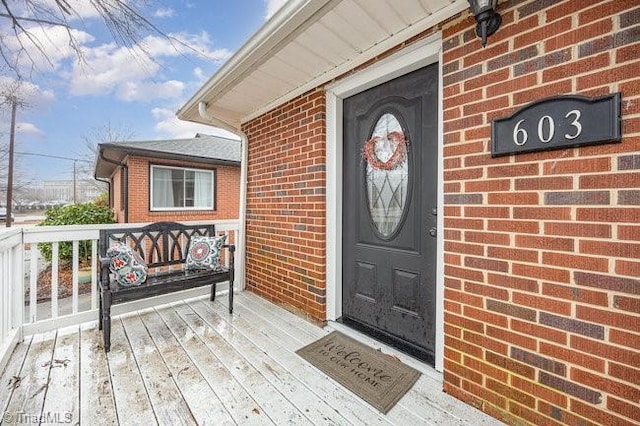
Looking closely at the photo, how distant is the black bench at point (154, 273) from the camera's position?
88.0 inches

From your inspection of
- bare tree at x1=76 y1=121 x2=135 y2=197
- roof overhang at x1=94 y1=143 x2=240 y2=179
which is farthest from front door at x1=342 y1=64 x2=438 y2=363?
bare tree at x1=76 y1=121 x2=135 y2=197

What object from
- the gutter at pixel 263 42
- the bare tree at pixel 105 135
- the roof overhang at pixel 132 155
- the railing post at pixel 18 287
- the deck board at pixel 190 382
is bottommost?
the deck board at pixel 190 382

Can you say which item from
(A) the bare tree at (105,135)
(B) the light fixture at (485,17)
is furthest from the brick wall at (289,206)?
(A) the bare tree at (105,135)

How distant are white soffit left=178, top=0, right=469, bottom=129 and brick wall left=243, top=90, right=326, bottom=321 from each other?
0.28 metres

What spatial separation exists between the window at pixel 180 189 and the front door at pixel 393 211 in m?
6.80

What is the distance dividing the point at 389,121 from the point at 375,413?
198cm

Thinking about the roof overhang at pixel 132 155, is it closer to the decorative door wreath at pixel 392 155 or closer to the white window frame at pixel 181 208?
the white window frame at pixel 181 208

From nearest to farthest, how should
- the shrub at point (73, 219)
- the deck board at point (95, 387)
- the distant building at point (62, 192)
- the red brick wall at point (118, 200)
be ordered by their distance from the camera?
the deck board at point (95, 387) < the shrub at point (73, 219) < the red brick wall at point (118, 200) < the distant building at point (62, 192)

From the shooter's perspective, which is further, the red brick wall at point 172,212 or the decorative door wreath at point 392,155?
the red brick wall at point 172,212

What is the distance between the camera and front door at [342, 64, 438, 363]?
1.99 m

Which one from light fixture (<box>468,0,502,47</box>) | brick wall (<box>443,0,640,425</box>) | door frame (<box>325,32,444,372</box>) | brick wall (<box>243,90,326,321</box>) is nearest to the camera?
brick wall (<box>443,0,640,425</box>)

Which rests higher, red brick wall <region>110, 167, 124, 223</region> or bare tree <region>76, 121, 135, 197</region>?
bare tree <region>76, 121, 135, 197</region>

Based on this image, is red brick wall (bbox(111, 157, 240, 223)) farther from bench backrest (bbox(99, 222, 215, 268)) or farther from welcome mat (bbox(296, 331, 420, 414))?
welcome mat (bbox(296, 331, 420, 414))

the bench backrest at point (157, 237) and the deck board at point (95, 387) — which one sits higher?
the bench backrest at point (157, 237)
